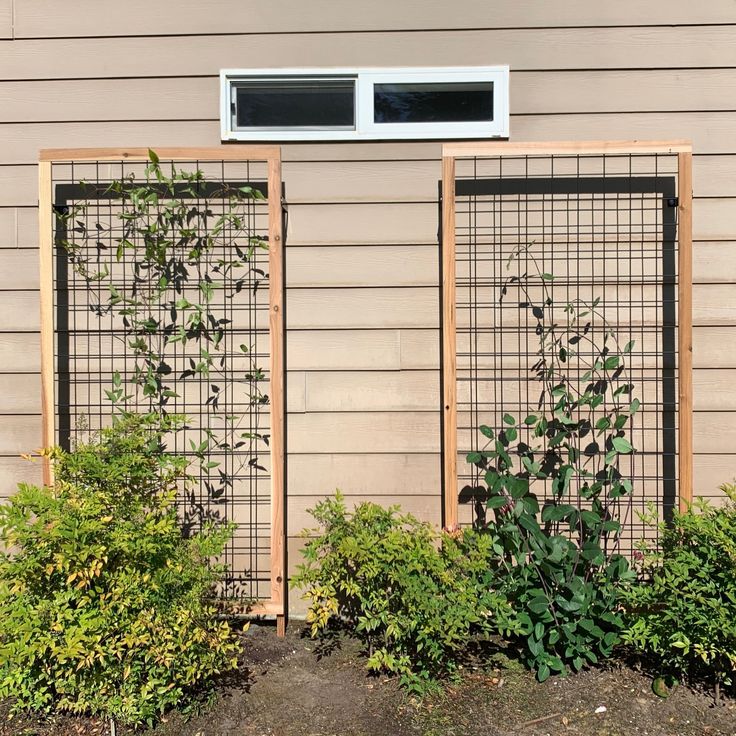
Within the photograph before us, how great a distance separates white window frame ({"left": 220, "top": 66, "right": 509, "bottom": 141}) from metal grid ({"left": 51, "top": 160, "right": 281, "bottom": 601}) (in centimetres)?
20

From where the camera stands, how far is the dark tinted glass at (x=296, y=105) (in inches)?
108

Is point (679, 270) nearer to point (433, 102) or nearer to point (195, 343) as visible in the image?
point (433, 102)

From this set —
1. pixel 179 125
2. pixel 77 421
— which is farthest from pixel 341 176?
pixel 77 421

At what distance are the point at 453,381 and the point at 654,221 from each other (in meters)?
1.20

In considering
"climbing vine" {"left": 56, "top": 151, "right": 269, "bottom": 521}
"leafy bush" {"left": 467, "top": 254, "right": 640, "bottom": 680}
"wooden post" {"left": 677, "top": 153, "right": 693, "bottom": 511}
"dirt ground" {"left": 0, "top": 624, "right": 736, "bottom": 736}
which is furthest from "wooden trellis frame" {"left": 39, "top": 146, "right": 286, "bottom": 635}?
"wooden post" {"left": 677, "top": 153, "right": 693, "bottom": 511}

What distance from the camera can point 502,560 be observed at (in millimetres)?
2422

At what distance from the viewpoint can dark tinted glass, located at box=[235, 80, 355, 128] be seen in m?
2.75

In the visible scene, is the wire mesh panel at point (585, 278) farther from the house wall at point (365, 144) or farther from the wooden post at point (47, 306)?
the wooden post at point (47, 306)

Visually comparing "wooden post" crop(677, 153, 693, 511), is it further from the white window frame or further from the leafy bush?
the white window frame

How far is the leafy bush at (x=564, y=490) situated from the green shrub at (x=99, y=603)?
3.86 feet

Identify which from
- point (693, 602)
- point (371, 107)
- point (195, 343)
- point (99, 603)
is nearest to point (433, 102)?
point (371, 107)

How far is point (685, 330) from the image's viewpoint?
99.2 inches

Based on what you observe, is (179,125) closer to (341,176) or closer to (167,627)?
(341,176)

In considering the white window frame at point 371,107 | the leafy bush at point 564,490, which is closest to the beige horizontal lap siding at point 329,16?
the white window frame at point 371,107
